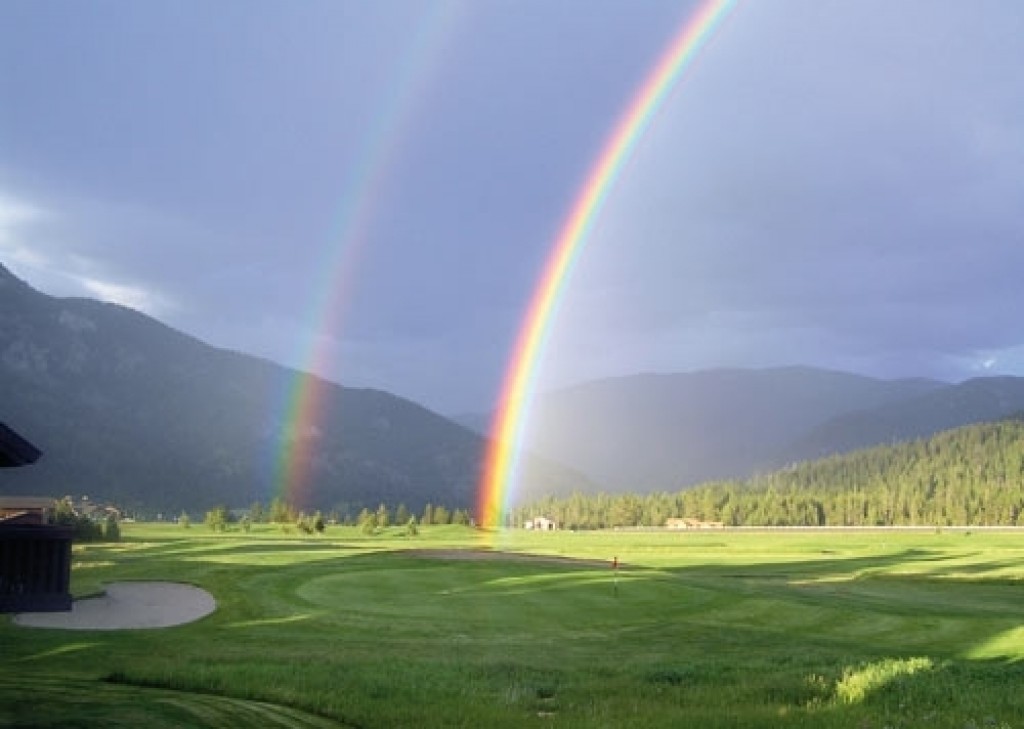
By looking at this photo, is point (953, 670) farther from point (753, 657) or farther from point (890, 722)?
point (890, 722)

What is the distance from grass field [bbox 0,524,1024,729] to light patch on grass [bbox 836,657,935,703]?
74 mm

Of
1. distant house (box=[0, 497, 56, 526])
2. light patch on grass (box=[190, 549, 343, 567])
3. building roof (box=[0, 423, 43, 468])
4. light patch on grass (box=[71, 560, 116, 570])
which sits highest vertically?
building roof (box=[0, 423, 43, 468])

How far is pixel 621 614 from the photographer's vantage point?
3784 centimetres

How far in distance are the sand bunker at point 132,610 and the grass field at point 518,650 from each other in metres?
1.14

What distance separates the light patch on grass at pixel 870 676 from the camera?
18.0 meters

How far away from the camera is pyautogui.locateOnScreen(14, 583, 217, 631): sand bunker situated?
3459 cm

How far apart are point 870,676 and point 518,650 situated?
11.1 metres

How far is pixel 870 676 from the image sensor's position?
1939 centimetres

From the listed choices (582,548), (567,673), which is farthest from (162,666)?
(582,548)

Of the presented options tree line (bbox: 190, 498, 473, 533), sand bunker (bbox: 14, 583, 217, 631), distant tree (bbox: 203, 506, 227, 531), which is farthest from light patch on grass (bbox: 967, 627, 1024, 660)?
distant tree (bbox: 203, 506, 227, 531)

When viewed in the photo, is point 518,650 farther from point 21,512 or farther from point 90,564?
point 90,564

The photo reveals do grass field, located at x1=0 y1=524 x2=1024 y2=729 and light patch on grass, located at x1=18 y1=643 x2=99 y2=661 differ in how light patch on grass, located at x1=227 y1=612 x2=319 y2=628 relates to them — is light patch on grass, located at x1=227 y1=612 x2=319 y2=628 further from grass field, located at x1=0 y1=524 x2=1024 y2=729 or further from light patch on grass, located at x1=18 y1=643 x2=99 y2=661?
light patch on grass, located at x1=18 y1=643 x2=99 y2=661

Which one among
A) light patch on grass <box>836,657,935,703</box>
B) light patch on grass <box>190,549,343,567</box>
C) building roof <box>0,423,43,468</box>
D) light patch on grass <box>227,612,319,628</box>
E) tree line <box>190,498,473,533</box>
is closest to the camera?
building roof <box>0,423,43,468</box>

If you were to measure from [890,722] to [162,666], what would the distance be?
603 inches
